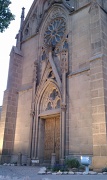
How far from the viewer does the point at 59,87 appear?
1255 centimetres

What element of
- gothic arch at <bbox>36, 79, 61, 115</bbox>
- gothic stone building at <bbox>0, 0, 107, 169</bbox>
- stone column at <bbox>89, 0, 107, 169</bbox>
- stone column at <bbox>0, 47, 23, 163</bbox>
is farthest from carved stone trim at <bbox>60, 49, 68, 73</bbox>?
stone column at <bbox>0, 47, 23, 163</bbox>

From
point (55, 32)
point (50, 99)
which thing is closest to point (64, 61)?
point (50, 99)

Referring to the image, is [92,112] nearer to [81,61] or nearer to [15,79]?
[81,61]

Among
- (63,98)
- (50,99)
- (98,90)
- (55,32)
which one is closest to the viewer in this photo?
(98,90)

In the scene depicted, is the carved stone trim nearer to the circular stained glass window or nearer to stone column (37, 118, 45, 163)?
the circular stained glass window

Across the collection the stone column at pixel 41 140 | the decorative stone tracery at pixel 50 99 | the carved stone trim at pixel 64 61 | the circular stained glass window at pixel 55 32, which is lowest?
the stone column at pixel 41 140

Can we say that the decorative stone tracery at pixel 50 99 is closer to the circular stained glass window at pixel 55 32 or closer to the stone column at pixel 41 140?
the stone column at pixel 41 140

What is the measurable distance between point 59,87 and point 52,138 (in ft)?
10.3

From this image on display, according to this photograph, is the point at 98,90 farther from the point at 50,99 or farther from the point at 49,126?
the point at 49,126

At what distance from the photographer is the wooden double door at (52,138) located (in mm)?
12234

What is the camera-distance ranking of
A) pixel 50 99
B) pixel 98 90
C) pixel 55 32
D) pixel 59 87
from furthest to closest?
pixel 55 32, pixel 50 99, pixel 59 87, pixel 98 90

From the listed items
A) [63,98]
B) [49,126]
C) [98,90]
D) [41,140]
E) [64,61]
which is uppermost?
[64,61]

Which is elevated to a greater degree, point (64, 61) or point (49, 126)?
point (64, 61)

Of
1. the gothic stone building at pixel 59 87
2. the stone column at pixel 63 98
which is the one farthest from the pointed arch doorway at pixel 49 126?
the stone column at pixel 63 98
